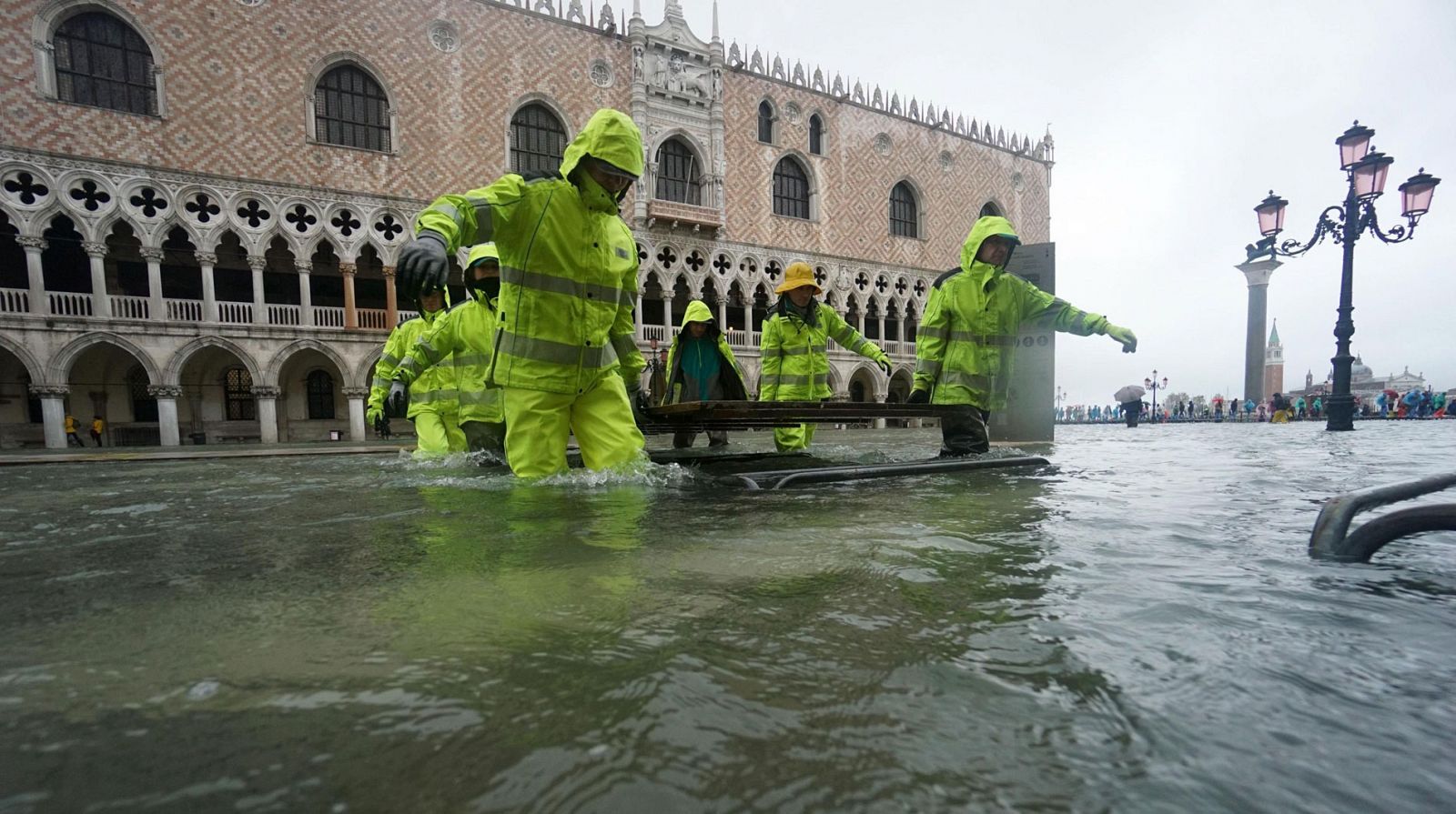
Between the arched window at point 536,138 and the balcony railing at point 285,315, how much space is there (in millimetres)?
7359

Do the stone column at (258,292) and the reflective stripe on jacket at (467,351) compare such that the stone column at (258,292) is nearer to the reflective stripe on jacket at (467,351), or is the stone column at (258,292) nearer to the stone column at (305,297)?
the stone column at (305,297)

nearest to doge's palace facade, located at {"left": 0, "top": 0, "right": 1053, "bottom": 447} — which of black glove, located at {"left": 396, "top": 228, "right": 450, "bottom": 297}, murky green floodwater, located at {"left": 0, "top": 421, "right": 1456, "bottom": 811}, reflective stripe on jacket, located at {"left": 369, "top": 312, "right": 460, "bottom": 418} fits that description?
reflective stripe on jacket, located at {"left": 369, "top": 312, "right": 460, "bottom": 418}

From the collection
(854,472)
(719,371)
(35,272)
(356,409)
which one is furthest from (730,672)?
(35,272)

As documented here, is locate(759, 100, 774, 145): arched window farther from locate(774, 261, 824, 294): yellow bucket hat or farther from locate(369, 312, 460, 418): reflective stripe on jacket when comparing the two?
locate(369, 312, 460, 418): reflective stripe on jacket

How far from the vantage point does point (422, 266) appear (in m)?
2.49

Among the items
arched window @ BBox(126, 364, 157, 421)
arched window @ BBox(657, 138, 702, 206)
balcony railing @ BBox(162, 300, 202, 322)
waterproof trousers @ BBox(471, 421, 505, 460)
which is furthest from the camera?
arched window @ BBox(657, 138, 702, 206)

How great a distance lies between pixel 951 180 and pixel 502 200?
92.6ft

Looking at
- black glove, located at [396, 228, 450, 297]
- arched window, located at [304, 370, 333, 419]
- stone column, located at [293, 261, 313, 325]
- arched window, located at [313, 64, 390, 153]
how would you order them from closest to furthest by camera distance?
black glove, located at [396, 228, 450, 297]
stone column, located at [293, 261, 313, 325]
arched window, located at [313, 64, 390, 153]
arched window, located at [304, 370, 333, 419]

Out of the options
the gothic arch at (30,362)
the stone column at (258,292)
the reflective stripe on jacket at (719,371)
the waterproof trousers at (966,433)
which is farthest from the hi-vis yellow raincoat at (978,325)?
the gothic arch at (30,362)

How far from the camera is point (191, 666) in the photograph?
98cm

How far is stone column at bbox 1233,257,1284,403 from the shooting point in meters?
19.8

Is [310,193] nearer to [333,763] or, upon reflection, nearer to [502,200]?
[502,200]

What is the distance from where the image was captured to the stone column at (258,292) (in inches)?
635

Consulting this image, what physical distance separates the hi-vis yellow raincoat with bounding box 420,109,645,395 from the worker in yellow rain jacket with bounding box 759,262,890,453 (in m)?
3.37
